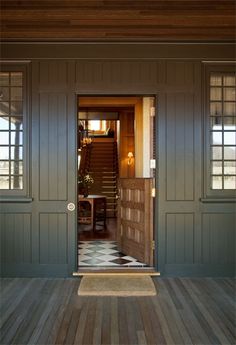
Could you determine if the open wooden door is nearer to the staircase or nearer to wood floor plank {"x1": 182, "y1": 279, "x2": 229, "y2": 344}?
wood floor plank {"x1": 182, "y1": 279, "x2": 229, "y2": 344}

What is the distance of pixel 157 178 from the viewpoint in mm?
4559

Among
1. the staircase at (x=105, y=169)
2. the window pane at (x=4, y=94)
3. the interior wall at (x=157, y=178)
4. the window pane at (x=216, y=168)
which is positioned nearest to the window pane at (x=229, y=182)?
the window pane at (x=216, y=168)

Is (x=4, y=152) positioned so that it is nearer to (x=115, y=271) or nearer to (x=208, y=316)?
(x=115, y=271)

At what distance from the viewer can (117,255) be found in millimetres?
5605

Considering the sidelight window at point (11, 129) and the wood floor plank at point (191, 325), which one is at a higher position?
the sidelight window at point (11, 129)

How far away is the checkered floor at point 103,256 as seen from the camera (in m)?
5.02

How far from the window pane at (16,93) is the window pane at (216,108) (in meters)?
2.70

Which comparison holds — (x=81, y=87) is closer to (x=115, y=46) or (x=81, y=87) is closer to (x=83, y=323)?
(x=115, y=46)

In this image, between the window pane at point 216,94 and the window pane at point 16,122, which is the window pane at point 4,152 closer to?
the window pane at point 16,122

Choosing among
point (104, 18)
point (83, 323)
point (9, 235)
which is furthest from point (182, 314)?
point (104, 18)

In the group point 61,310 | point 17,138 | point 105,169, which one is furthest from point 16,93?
point 105,169

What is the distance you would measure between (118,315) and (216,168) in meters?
2.44

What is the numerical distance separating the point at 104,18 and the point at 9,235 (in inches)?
121

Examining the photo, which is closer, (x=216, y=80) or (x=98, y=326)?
(x=98, y=326)
